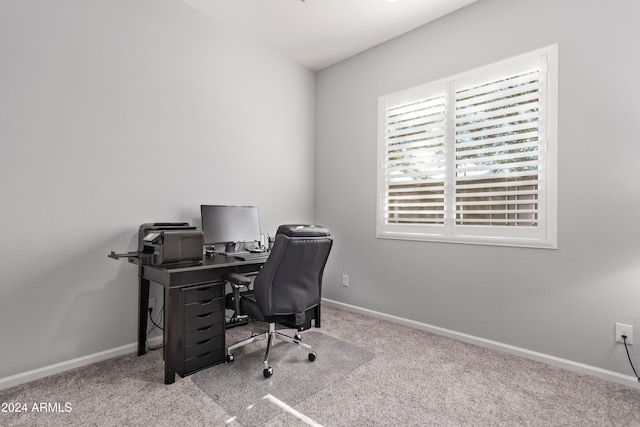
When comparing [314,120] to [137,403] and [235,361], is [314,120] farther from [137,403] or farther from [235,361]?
[137,403]

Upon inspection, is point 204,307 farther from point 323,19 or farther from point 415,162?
point 323,19

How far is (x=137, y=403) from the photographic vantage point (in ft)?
6.11

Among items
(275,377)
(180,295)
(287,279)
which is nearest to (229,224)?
(180,295)

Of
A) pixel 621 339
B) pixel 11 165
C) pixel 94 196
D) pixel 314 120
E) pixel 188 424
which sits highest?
pixel 314 120

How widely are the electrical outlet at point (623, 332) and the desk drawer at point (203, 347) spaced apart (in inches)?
112

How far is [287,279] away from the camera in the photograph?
2180 mm

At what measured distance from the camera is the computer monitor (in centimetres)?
282

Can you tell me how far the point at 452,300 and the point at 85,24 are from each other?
12.6 feet

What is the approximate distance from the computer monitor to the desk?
16.3 inches

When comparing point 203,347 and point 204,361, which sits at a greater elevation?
point 203,347

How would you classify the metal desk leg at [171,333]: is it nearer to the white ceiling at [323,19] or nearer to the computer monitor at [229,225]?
the computer monitor at [229,225]

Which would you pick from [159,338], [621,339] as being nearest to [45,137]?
[159,338]

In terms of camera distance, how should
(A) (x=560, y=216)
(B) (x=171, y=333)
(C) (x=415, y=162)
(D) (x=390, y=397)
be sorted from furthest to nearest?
(C) (x=415, y=162)
(A) (x=560, y=216)
(B) (x=171, y=333)
(D) (x=390, y=397)

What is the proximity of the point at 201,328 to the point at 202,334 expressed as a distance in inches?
1.8
